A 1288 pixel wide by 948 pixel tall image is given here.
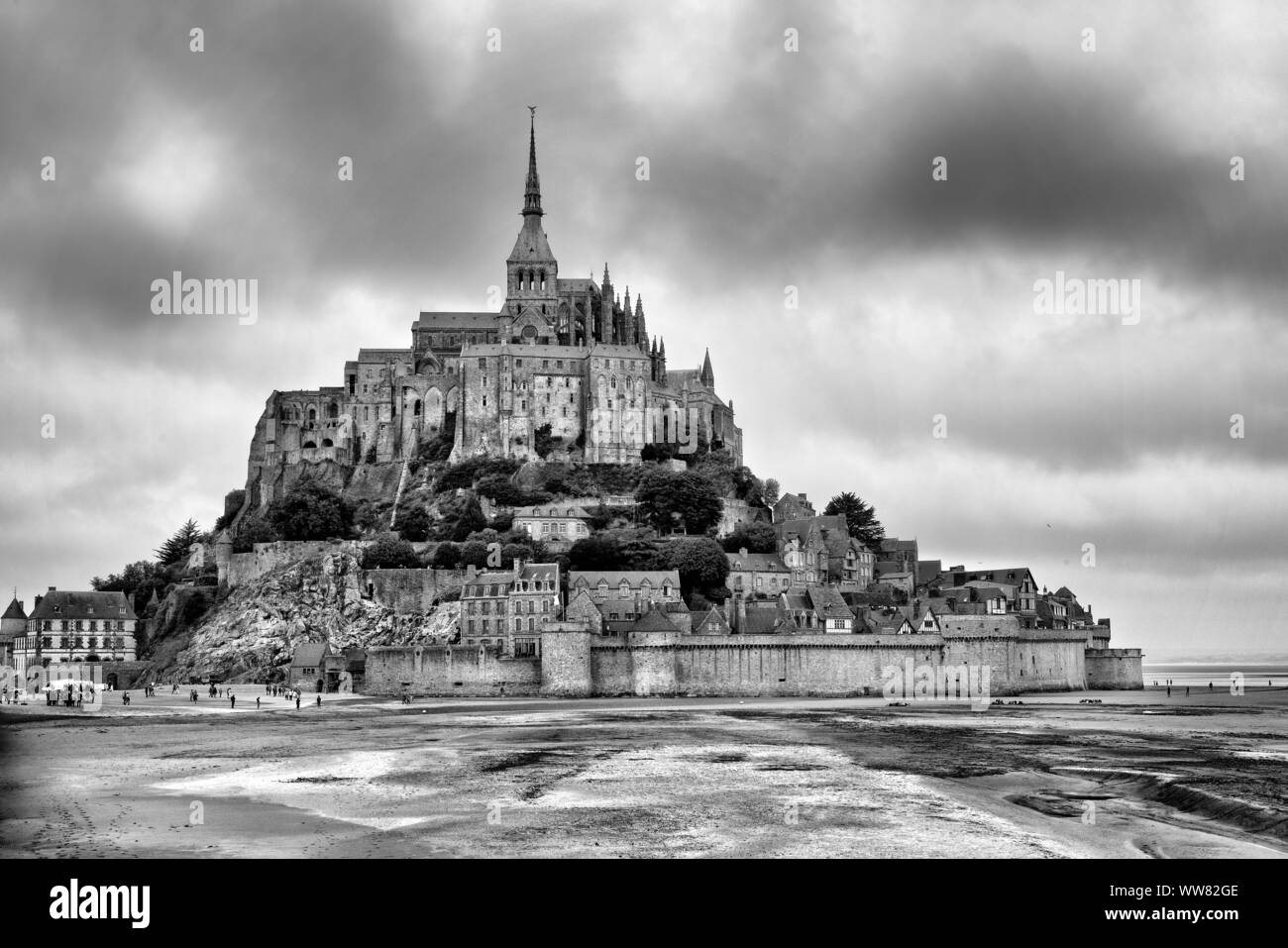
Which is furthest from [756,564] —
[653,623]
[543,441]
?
[543,441]

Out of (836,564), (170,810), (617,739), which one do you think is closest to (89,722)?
(617,739)

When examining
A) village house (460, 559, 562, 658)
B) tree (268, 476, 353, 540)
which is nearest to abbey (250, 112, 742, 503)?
tree (268, 476, 353, 540)

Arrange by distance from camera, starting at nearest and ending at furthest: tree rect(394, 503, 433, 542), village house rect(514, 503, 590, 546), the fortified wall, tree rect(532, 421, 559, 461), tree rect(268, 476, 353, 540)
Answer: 1. the fortified wall
2. village house rect(514, 503, 590, 546)
3. tree rect(268, 476, 353, 540)
4. tree rect(394, 503, 433, 542)
5. tree rect(532, 421, 559, 461)

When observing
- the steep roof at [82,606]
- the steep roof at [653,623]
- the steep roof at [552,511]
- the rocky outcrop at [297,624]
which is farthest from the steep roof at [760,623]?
the steep roof at [82,606]

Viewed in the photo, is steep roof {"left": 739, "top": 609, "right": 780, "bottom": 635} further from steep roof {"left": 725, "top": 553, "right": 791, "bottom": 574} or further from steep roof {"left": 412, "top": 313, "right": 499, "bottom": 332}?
steep roof {"left": 412, "top": 313, "right": 499, "bottom": 332}

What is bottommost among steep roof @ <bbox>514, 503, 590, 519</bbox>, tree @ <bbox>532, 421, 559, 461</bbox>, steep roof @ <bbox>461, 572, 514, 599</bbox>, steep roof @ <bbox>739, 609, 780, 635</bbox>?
steep roof @ <bbox>739, 609, 780, 635</bbox>

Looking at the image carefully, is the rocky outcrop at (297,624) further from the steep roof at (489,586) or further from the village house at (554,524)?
the village house at (554,524)
